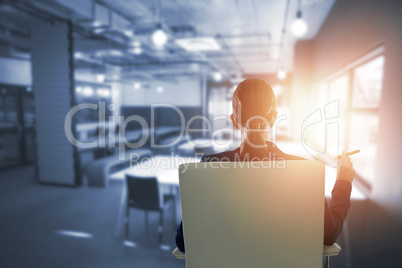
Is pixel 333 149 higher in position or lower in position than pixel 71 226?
higher

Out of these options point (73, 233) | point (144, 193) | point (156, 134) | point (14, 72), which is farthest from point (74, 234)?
point (156, 134)

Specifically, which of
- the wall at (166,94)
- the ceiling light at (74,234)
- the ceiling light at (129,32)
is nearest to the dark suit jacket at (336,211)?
the ceiling light at (74,234)

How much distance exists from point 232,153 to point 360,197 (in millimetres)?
1850

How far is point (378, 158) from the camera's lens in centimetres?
206

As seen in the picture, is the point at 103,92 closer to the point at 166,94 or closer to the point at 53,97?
the point at 166,94

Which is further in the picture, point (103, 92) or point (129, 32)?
point (103, 92)

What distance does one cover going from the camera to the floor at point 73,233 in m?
2.42

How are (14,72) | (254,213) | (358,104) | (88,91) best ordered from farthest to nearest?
1. (88,91)
2. (14,72)
3. (358,104)
4. (254,213)

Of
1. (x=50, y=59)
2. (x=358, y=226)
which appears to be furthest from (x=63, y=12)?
(x=358, y=226)

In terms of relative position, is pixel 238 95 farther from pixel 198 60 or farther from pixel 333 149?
pixel 198 60

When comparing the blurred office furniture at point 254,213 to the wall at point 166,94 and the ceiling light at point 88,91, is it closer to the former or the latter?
the ceiling light at point 88,91

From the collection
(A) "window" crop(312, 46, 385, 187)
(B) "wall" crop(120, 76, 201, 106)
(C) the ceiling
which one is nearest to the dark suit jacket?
(A) "window" crop(312, 46, 385, 187)

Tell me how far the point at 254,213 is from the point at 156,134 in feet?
27.1

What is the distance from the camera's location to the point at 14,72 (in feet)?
19.9
